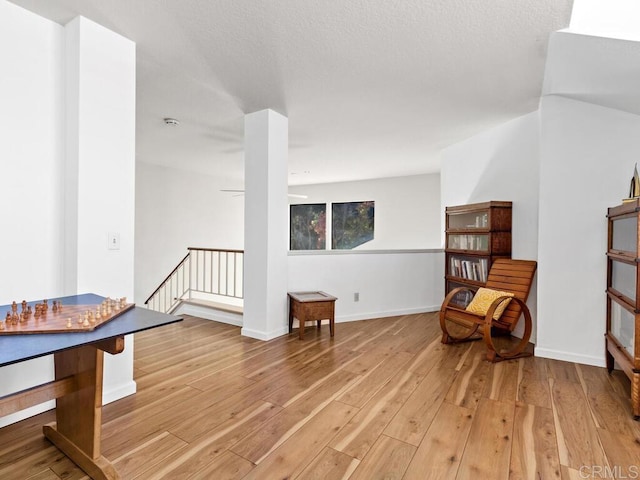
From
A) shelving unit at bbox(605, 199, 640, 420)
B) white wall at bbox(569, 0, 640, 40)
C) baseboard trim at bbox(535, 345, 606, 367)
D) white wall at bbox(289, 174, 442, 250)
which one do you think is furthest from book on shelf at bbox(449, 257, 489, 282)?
white wall at bbox(289, 174, 442, 250)

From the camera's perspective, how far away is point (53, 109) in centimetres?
222

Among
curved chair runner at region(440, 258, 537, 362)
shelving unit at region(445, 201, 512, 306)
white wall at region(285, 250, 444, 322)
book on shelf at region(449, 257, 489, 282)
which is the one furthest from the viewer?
white wall at region(285, 250, 444, 322)

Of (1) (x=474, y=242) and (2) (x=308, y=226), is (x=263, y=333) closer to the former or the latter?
(1) (x=474, y=242)

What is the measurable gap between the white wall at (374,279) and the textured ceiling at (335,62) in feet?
5.62

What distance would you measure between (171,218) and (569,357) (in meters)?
6.59

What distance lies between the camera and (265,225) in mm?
3717

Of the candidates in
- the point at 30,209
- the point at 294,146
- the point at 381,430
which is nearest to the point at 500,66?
the point at 381,430

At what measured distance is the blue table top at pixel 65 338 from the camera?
3.87ft

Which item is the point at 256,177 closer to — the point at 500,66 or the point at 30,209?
the point at 30,209

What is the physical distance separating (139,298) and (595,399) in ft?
21.8

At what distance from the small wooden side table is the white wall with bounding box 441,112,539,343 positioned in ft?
7.09

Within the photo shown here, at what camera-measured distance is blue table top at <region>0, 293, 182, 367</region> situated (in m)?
1.18

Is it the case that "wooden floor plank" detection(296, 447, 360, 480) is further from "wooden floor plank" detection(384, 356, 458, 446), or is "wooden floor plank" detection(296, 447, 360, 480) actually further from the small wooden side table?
the small wooden side table

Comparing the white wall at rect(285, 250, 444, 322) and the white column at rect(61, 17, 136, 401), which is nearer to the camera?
the white column at rect(61, 17, 136, 401)
